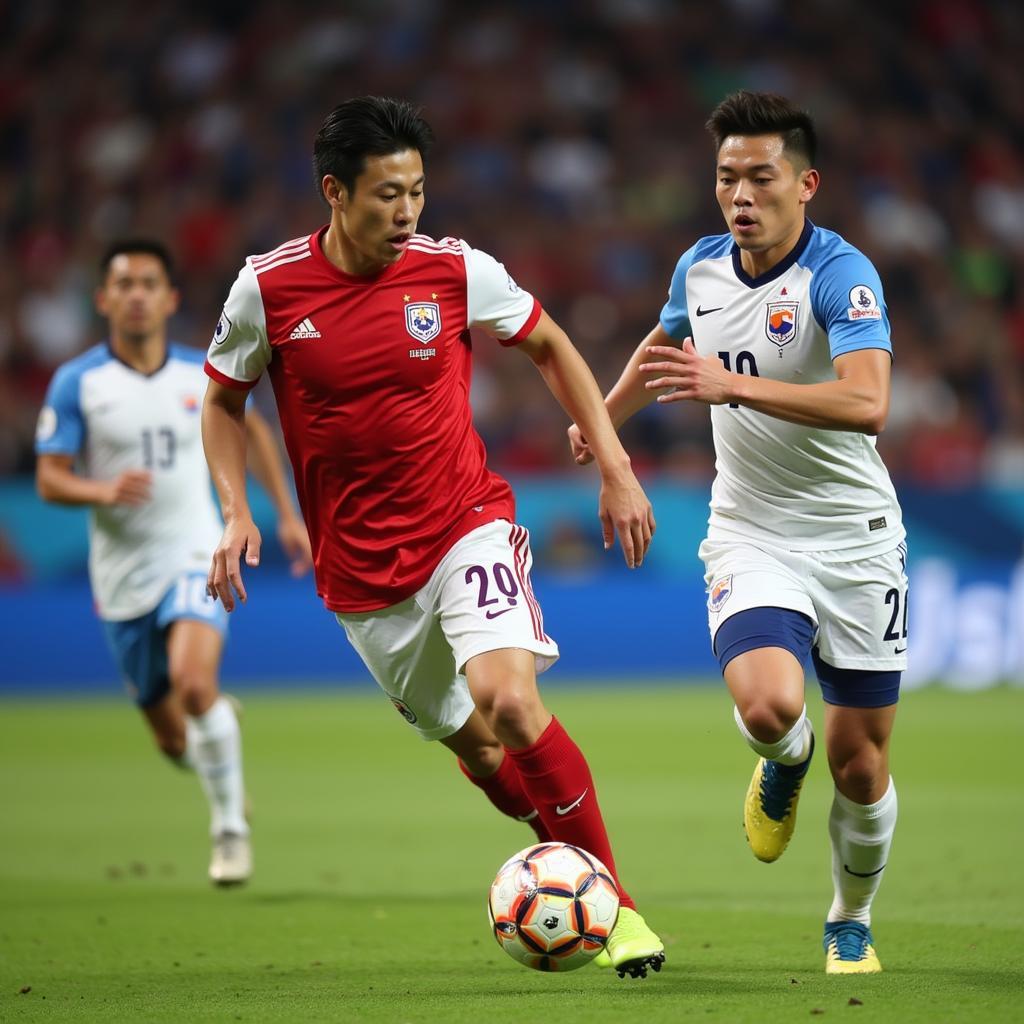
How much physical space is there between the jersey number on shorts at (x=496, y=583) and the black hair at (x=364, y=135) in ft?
4.14

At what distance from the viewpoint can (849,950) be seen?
5391 millimetres

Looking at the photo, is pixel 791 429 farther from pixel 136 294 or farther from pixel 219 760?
pixel 136 294

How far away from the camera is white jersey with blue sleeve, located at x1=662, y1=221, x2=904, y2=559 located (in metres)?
5.45

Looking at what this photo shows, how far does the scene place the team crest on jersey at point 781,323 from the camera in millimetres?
5457

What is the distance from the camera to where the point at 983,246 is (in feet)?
66.6

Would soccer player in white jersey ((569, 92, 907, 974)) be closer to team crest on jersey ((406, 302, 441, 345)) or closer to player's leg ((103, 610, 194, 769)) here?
team crest on jersey ((406, 302, 441, 345))

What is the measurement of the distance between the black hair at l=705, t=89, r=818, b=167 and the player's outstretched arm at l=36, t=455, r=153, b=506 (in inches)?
143

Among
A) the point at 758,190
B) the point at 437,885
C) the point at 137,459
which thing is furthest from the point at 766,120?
the point at 137,459

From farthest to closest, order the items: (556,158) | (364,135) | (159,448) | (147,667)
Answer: (556,158) → (159,448) → (147,667) → (364,135)

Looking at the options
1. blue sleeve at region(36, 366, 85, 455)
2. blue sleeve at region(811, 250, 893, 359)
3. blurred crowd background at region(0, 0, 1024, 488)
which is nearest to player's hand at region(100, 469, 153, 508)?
blue sleeve at region(36, 366, 85, 455)

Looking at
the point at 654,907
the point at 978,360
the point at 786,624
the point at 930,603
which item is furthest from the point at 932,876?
the point at 978,360

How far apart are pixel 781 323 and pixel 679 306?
52 centimetres

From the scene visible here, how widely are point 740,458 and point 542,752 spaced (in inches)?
47.3

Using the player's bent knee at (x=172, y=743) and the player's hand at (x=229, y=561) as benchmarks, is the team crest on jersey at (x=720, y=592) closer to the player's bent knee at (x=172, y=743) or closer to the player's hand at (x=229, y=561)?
the player's hand at (x=229, y=561)
